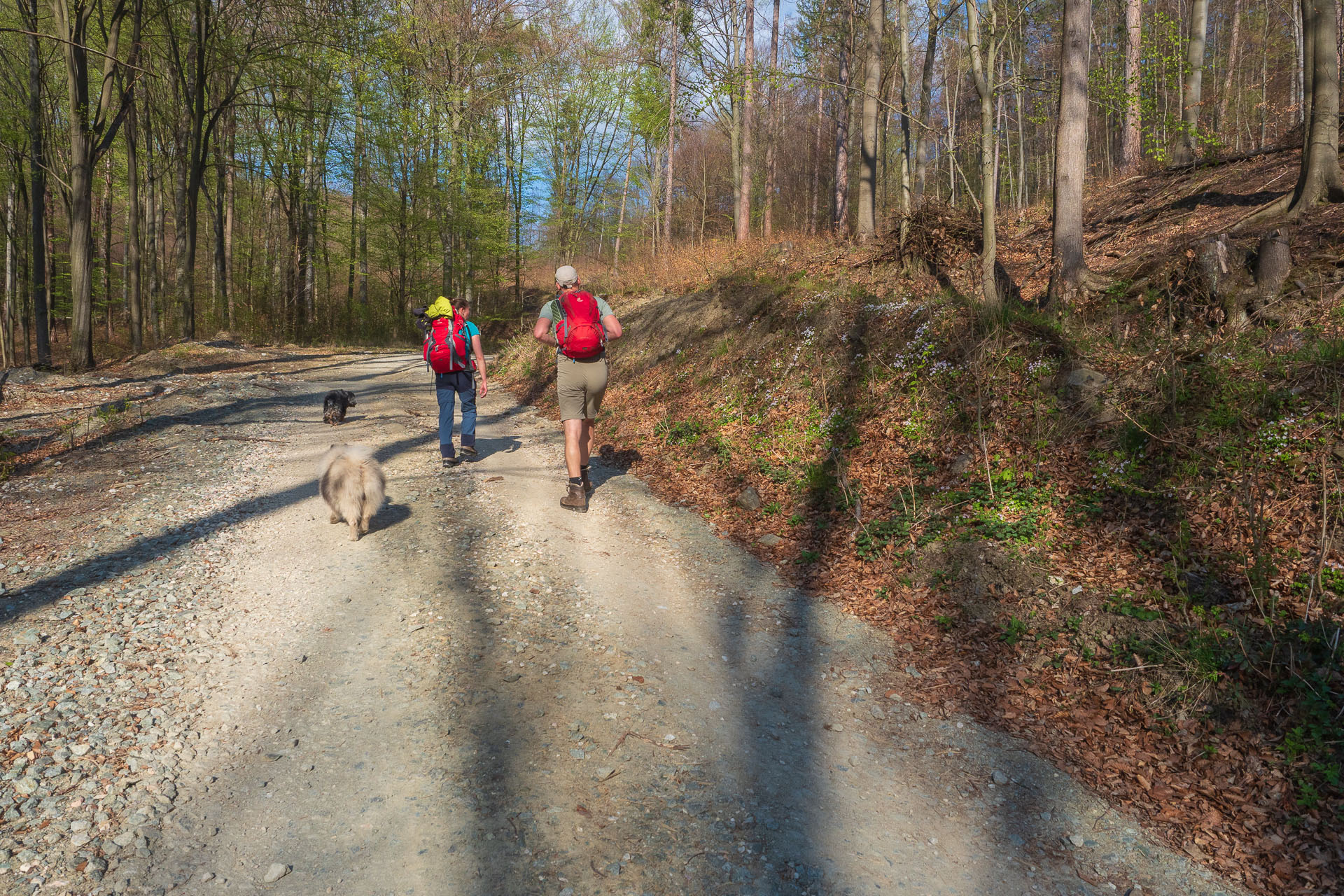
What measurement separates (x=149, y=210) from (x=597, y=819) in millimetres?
28151

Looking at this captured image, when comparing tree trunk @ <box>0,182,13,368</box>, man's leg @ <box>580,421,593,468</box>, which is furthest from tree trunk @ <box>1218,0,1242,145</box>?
tree trunk @ <box>0,182,13,368</box>

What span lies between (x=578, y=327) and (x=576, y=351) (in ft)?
0.80

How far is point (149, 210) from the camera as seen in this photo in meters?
23.0

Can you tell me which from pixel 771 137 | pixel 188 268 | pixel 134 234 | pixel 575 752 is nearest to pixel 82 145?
pixel 134 234

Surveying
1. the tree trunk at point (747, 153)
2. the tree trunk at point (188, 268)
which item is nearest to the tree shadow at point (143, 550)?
the tree trunk at point (747, 153)

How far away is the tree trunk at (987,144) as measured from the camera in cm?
763

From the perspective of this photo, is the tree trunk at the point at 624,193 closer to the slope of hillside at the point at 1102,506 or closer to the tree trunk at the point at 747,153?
the tree trunk at the point at 747,153

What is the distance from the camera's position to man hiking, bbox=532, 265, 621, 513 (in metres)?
6.96

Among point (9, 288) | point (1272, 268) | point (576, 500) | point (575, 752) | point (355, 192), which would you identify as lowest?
point (575, 752)

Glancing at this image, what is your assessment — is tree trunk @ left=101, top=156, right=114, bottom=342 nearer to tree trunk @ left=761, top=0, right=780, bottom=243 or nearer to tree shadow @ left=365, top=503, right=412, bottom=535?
tree trunk @ left=761, top=0, right=780, bottom=243

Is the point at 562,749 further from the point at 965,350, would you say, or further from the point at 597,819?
the point at 965,350

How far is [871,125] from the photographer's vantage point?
48.1ft

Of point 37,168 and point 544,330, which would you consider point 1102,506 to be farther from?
point 37,168

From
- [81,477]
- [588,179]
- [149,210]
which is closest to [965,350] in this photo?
[81,477]
